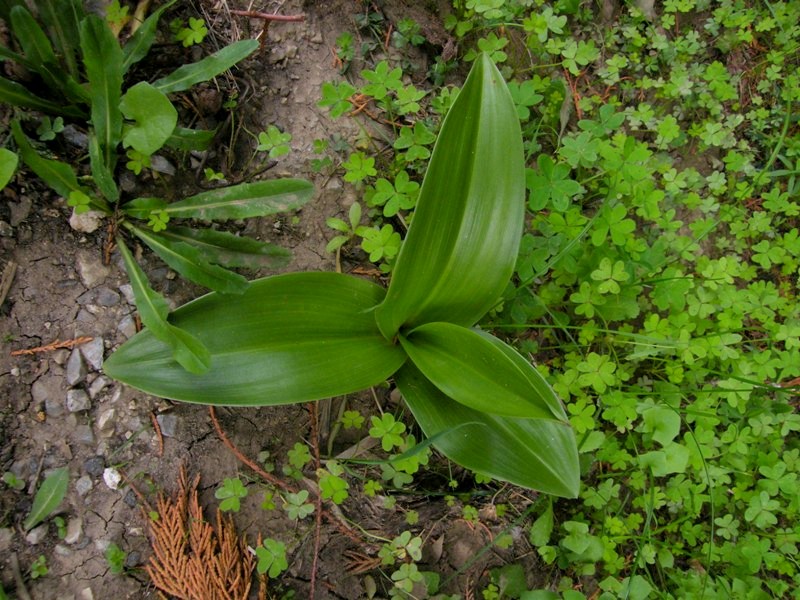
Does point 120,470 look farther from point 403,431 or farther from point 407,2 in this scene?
point 407,2

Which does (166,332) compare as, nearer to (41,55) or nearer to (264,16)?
(41,55)

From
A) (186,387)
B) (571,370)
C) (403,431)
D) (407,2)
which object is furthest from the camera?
(407,2)

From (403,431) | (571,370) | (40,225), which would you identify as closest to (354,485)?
(403,431)

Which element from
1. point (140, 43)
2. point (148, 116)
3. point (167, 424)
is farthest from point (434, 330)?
point (140, 43)

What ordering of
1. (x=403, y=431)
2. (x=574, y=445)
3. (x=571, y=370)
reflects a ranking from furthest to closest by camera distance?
(x=571, y=370), (x=403, y=431), (x=574, y=445)

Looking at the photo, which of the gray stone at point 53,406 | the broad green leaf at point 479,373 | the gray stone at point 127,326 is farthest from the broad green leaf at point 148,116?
the broad green leaf at point 479,373
